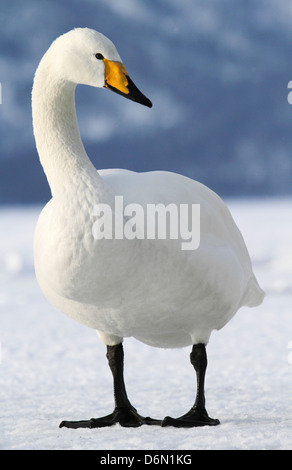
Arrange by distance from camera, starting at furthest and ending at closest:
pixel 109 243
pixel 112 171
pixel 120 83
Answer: pixel 112 171 < pixel 120 83 < pixel 109 243

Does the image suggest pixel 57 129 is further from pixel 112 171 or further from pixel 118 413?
pixel 118 413

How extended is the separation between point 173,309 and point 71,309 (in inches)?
24.1

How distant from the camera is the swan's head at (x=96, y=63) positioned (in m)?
4.29

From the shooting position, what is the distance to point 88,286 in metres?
4.25

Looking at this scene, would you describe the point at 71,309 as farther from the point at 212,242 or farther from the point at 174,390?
the point at 174,390

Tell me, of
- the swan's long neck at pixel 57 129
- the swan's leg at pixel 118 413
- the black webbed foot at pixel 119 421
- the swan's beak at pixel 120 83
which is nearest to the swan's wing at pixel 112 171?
the swan's long neck at pixel 57 129

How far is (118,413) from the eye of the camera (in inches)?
209

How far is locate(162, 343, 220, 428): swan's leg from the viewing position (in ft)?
16.3

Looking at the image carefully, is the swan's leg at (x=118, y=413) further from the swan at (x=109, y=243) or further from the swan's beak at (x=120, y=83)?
the swan's beak at (x=120, y=83)

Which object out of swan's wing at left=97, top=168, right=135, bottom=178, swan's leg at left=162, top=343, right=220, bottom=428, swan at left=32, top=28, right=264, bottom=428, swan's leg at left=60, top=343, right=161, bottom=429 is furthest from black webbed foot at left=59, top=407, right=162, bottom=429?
swan's wing at left=97, top=168, right=135, bottom=178

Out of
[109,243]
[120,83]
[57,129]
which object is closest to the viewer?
[109,243]

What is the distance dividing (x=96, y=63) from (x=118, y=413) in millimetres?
2405

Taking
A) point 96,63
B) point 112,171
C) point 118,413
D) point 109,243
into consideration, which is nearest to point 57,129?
point 96,63

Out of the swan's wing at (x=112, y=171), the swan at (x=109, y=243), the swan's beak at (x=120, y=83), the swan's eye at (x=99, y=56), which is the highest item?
the swan's eye at (x=99, y=56)
